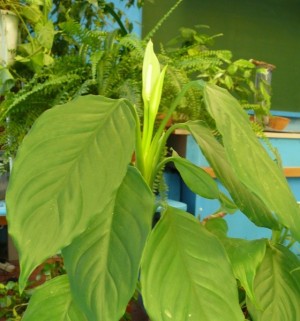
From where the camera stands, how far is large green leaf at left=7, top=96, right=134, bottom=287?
347mm

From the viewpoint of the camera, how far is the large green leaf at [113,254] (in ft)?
1.34

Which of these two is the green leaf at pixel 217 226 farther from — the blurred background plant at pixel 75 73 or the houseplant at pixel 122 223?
the blurred background plant at pixel 75 73

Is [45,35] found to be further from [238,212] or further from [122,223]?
[238,212]

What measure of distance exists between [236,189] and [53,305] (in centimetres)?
31

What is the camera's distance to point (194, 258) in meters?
0.49

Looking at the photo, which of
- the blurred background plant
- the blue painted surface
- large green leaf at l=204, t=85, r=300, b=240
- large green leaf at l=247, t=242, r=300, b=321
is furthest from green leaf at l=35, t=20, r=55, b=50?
large green leaf at l=247, t=242, r=300, b=321

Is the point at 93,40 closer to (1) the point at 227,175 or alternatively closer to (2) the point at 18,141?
(2) the point at 18,141

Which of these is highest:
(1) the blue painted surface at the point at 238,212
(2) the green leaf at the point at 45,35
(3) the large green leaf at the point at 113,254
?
(2) the green leaf at the point at 45,35

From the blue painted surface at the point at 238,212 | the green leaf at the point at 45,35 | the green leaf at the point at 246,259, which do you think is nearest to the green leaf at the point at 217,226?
the green leaf at the point at 246,259

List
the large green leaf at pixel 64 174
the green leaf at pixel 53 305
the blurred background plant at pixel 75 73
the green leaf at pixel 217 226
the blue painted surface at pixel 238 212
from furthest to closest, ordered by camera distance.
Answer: the blue painted surface at pixel 238 212 → the blurred background plant at pixel 75 73 → the green leaf at pixel 217 226 → the green leaf at pixel 53 305 → the large green leaf at pixel 64 174

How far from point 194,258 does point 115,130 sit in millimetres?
201

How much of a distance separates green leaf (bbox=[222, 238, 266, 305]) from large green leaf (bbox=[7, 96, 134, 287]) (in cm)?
25

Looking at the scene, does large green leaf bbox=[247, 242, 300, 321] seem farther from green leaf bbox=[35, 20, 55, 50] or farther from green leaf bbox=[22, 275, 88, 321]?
green leaf bbox=[35, 20, 55, 50]

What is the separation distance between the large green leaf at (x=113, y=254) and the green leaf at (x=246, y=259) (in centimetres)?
17
